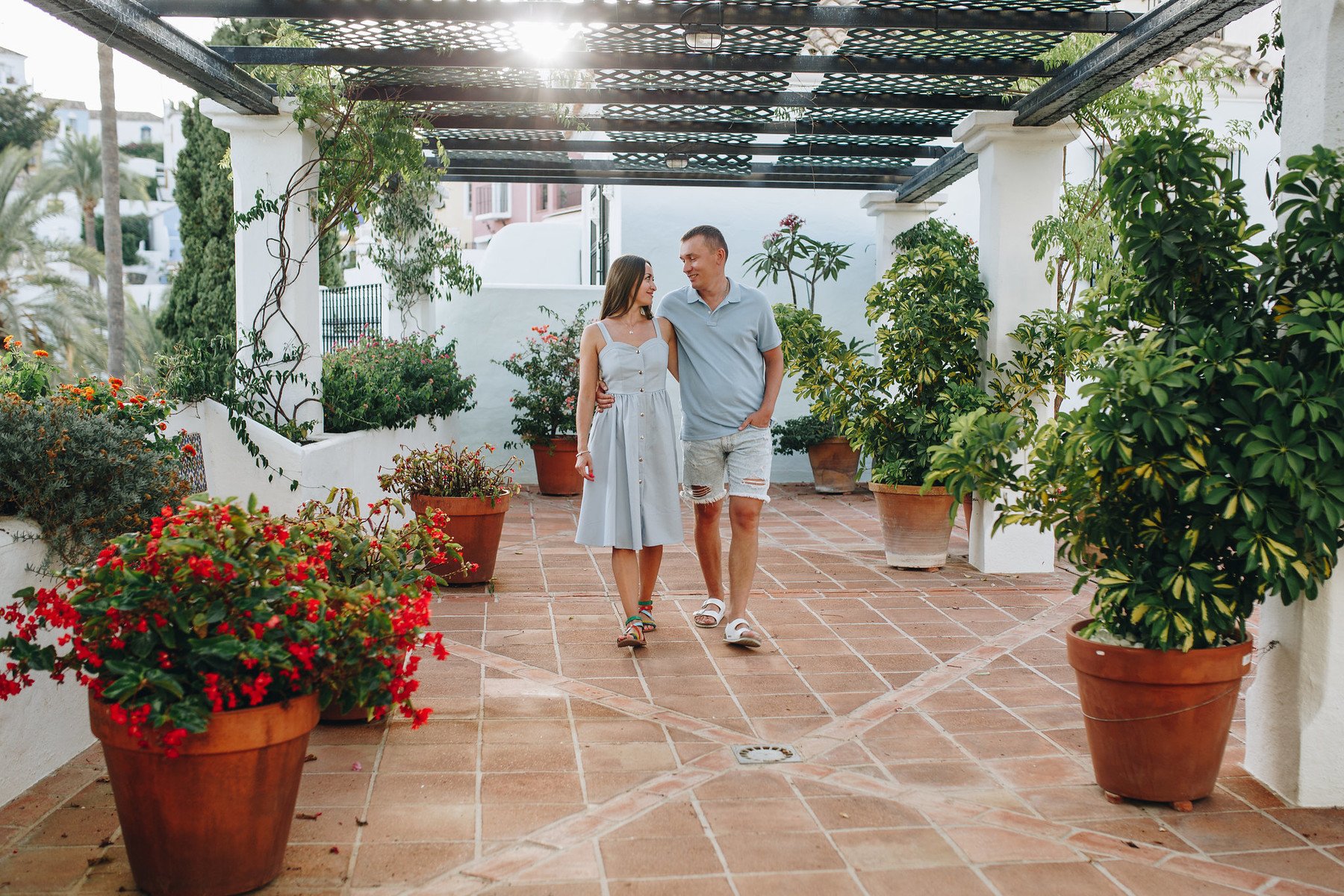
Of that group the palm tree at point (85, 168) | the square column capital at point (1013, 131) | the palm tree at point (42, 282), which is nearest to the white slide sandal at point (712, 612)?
the square column capital at point (1013, 131)

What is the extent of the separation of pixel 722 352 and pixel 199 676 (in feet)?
9.84

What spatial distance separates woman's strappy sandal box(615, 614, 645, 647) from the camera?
16.5ft

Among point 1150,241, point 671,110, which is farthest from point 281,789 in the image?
point 671,110

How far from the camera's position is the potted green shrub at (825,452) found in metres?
10.8

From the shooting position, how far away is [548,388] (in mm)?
10422

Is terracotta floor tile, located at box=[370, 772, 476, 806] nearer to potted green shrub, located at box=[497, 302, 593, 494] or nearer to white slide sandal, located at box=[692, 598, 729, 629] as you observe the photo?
white slide sandal, located at box=[692, 598, 729, 629]

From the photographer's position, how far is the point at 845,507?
9.96 metres

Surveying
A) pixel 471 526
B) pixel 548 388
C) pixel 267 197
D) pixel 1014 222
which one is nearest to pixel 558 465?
pixel 548 388

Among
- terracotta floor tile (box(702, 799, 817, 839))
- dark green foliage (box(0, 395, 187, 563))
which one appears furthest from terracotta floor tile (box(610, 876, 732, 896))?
dark green foliage (box(0, 395, 187, 563))

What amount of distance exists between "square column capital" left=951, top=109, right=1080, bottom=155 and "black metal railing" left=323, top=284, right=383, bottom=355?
23.6ft

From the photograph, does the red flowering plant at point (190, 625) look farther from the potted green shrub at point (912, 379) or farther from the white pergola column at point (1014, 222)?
the white pergola column at point (1014, 222)

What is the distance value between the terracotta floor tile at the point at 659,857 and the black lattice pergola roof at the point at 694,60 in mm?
3753

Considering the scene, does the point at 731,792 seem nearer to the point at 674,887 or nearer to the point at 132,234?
the point at 674,887

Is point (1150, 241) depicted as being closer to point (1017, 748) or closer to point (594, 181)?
point (1017, 748)
